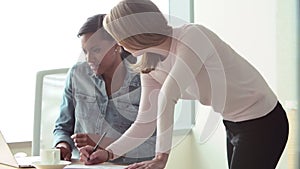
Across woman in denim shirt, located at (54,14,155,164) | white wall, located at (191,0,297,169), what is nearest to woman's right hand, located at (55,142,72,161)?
woman in denim shirt, located at (54,14,155,164)

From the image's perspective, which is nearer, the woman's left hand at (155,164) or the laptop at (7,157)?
the woman's left hand at (155,164)

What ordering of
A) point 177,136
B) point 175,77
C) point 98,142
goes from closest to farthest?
point 175,77 < point 98,142 < point 177,136

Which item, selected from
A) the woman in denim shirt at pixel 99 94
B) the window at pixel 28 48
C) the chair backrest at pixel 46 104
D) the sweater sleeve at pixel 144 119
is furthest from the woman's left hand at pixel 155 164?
the window at pixel 28 48

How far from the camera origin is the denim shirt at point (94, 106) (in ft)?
7.02

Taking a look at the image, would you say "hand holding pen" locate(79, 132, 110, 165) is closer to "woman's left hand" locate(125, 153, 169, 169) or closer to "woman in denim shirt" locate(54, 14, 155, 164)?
"woman's left hand" locate(125, 153, 169, 169)

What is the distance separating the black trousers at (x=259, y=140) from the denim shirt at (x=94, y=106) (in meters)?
0.47

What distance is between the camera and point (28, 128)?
269 centimetres

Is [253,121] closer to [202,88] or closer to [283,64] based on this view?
[202,88]

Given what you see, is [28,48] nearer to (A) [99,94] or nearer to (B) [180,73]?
(A) [99,94]

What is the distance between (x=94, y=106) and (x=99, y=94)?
2.3 inches

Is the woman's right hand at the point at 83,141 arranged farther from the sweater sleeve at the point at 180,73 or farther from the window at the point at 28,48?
the window at the point at 28,48

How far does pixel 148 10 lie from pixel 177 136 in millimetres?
1780

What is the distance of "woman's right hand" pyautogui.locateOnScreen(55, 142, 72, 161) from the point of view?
72.8 inches

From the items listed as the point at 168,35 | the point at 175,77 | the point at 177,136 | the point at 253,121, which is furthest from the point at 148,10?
the point at 177,136
